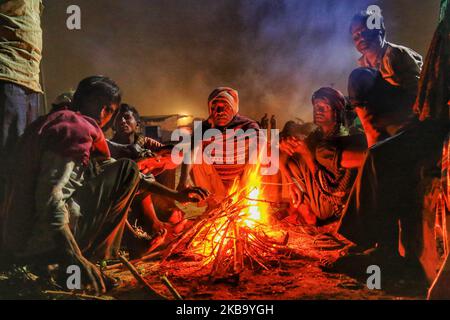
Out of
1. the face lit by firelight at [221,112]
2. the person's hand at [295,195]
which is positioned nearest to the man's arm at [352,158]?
the person's hand at [295,195]

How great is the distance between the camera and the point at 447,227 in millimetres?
3855

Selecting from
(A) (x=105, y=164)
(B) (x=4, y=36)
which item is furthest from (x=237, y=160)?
(B) (x=4, y=36)

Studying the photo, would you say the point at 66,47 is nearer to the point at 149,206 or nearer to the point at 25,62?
the point at 25,62

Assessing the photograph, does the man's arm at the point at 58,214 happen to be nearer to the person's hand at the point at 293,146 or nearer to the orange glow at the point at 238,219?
the orange glow at the point at 238,219

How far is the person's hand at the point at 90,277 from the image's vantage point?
3.82m

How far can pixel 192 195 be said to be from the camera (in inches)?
190

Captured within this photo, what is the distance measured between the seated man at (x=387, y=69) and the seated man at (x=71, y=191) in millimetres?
3553

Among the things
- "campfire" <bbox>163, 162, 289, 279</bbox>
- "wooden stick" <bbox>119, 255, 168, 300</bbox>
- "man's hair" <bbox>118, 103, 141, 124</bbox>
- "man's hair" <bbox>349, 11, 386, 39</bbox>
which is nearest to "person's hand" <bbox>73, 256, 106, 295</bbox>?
"wooden stick" <bbox>119, 255, 168, 300</bbox>

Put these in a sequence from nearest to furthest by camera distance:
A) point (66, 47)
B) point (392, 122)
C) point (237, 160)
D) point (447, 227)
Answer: point (447, 227)
point (392, 122)
point (66, 47)
point (237, 160)

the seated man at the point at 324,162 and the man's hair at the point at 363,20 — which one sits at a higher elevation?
the man's hair at the point at 363,20

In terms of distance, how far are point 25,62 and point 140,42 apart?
5.34ft

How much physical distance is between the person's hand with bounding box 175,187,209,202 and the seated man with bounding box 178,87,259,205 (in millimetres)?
132

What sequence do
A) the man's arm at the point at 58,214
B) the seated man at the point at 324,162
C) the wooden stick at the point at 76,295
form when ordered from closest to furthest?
1. the wooden stick at the point at 76,295
2. the man's arm at the point at 58,214
3. the seated man at the point at 324,162

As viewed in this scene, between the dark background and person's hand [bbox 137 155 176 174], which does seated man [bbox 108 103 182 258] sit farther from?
the dark background
